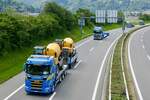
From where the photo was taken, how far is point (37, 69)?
28047mm

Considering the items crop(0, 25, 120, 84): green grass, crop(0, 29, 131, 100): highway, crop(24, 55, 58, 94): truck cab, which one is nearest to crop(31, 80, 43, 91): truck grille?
crop(24, 55, 58, 94): truck cab

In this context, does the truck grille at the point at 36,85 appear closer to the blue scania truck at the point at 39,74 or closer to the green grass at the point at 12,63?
the blue scania truck at the point at 39,74

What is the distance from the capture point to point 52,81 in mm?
28641

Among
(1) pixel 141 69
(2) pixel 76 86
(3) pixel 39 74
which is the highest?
(3) pixel 39 74

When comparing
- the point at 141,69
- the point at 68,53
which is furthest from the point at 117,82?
the point at 141,69

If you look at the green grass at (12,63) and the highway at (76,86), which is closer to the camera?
the highway at (76,86)

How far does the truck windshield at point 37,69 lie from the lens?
2780 cm

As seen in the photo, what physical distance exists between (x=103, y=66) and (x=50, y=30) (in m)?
24.4

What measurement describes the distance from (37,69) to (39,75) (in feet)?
1.86

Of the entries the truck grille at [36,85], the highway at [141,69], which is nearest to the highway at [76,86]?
the truck grille at [36,85]

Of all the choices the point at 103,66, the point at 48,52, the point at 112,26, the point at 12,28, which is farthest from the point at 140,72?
the point at 112,26

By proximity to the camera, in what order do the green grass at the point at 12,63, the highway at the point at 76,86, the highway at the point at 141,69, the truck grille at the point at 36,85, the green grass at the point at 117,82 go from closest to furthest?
the green grass at the point at 117,82 < the highway at the point at 76,86 < the truck grille at the point at 36,85 < the highway at the point at 141,69 < the green grass at the point at 12,63

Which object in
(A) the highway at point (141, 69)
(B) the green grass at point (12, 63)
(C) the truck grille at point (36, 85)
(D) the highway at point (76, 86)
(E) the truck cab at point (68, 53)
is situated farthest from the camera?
(E) the truck cab at point (68, 53)

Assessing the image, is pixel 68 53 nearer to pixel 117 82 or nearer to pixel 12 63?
pixel 12 63
